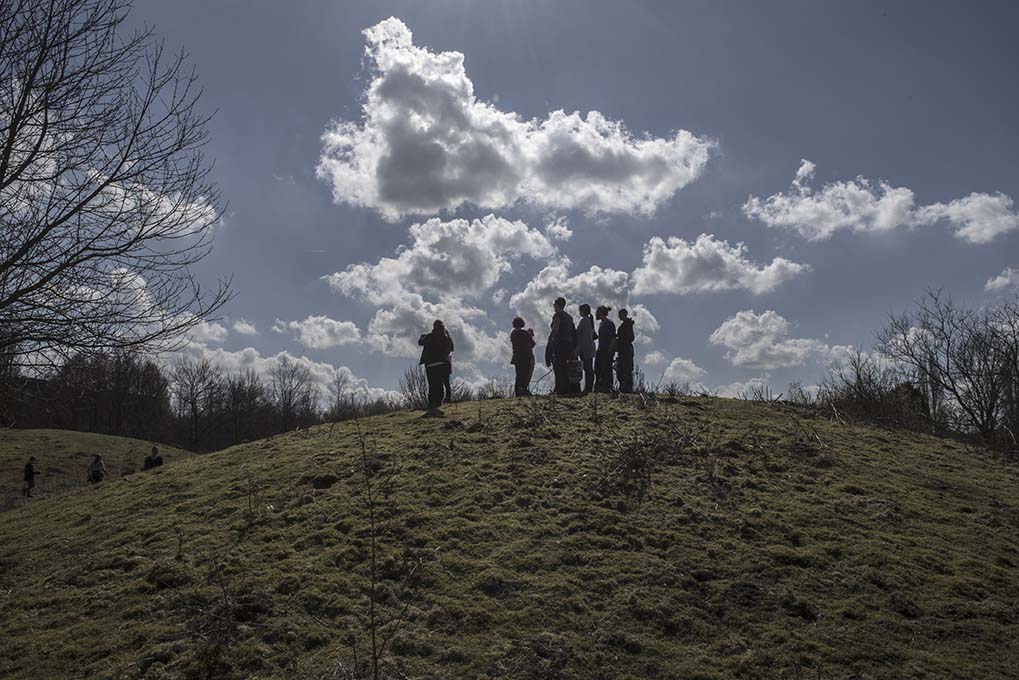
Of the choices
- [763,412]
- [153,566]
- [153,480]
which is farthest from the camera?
[763,412]

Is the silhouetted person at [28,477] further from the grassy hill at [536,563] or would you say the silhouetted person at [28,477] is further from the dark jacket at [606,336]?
the dark jacket at [606,336]

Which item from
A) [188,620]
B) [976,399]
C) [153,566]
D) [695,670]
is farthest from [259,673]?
[976,399]

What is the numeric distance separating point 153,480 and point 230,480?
2055 millimetres

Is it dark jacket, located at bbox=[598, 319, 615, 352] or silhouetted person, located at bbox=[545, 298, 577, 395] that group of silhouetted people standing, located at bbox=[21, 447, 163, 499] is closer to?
silhouetted person, located at bbox=[545, 298, 577, 395]

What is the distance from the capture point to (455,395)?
63.0 ft

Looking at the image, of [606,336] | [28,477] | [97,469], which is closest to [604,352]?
[606,336]

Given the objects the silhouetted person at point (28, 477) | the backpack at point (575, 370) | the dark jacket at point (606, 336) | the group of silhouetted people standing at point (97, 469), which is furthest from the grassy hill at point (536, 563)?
the silhouetted person at point (28, 477)

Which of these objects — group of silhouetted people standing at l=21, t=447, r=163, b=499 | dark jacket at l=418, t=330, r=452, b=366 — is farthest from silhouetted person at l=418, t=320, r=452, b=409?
group of silhouetted people standing at l=21, t=447, r=163, b=499

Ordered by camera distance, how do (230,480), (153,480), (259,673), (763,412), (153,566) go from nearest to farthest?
(259,673) → (153,566) → (230,480) → (153,480) → (763,412)

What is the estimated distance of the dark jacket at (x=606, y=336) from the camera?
1456 centimetres

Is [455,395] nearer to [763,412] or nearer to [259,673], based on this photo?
[763,412]

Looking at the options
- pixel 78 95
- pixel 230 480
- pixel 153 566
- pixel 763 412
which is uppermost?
pixel 78 95

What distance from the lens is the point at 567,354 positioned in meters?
14.4

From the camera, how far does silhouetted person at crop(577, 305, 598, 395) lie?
14.4 m
